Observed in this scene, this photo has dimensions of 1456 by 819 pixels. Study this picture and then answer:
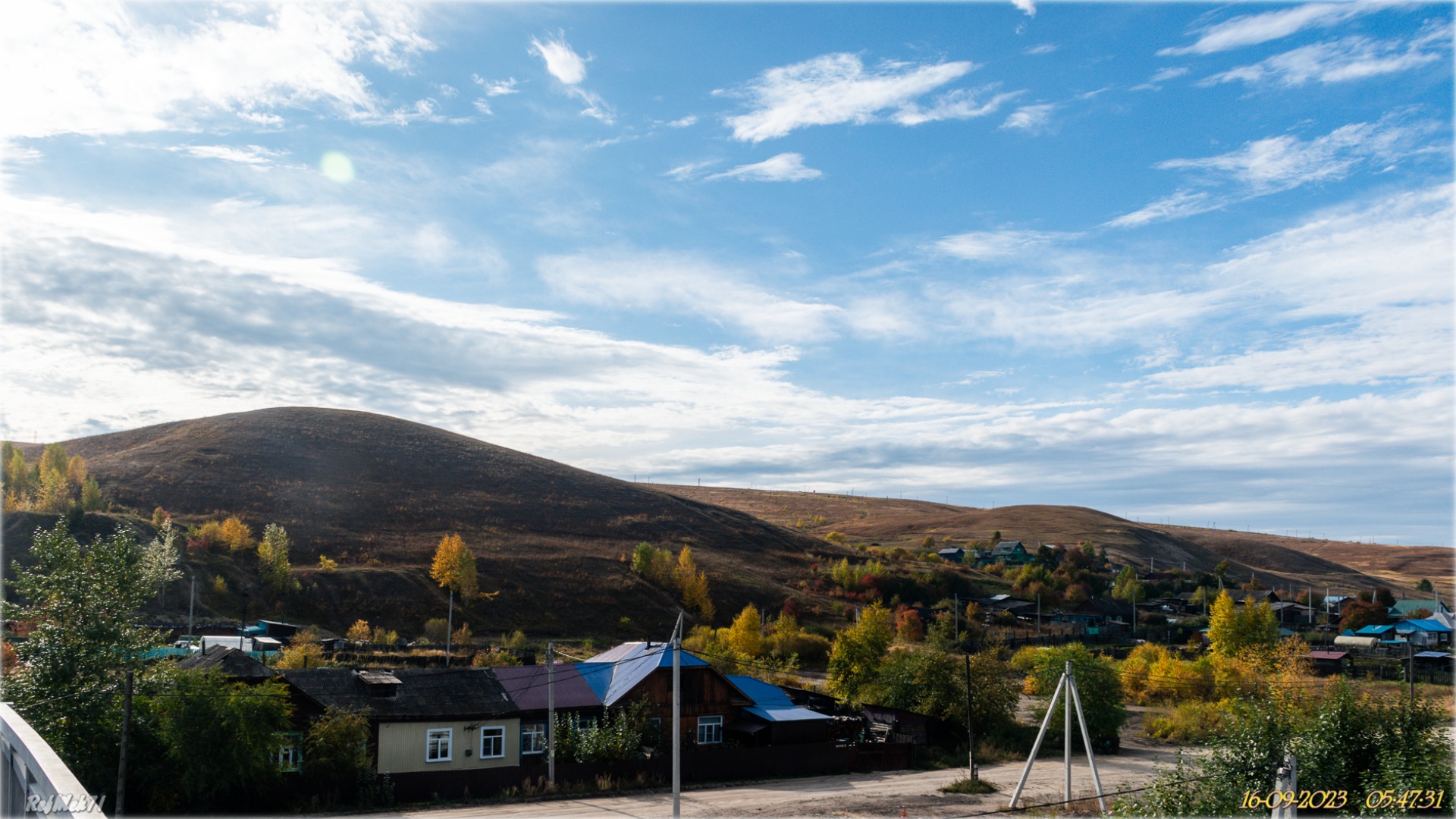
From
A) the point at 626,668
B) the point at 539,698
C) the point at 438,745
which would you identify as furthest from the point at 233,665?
the point at 626,668

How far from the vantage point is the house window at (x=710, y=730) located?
37844mm

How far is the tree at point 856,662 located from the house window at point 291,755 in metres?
26.9

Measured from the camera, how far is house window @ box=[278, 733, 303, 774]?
28656 millimetres

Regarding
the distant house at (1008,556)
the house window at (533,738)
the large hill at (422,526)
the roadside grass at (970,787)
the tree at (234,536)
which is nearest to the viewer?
the roadside grass at (970,787)

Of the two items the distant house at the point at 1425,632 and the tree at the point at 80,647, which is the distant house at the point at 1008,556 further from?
the tree at the point at 80,647

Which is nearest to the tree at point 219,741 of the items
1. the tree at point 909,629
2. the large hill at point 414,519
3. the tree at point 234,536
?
the large hill at point 414,519

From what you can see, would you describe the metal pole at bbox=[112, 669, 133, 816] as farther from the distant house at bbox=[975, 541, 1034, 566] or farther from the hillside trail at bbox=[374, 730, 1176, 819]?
the distant house at bbox=[975, 541, 1034, 566]

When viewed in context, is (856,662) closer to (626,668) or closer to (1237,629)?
(626,668)

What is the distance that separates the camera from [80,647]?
25.7m

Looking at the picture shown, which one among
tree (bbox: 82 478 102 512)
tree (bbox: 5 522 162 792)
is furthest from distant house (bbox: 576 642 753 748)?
tree (bbox: 82 478 102 512)

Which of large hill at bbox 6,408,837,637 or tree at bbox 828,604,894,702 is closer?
tree at bbox 828,604,894,702

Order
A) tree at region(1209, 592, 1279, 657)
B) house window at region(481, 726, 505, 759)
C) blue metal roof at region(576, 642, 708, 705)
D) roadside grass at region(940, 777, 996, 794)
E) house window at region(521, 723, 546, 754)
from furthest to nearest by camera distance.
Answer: tree at region(1209, 592, 1279, 657), blue metal roof at region(576, 642, 708, 705), house window at region(521, 723, 546, 754), house window at region(481, 726, 505, 759), roadside grass at region(940, 777, 996, 794)

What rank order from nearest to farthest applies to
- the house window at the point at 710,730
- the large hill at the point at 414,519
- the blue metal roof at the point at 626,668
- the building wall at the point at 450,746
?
1. the building wall at the point at 450,746
2. the blue metal roof at the point at 626,668
3. the house window at the point at 710,730
4. the large hill at the point at 414,519

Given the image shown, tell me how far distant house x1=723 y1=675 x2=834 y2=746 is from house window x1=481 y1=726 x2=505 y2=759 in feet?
31.3
